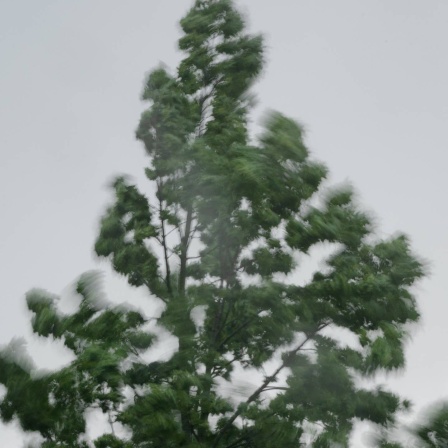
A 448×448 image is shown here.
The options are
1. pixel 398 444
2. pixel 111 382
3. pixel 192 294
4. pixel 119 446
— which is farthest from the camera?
pixel 192 294

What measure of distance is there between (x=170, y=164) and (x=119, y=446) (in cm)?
411

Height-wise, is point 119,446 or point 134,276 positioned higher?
point 134,276

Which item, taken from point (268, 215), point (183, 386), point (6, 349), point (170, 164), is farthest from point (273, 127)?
point (6, 349)

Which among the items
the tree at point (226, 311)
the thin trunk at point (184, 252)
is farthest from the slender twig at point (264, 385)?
the thin trunk at point (184, 252)

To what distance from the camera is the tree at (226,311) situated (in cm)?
672

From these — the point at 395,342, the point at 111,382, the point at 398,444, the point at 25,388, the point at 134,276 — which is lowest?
the point at 25,388

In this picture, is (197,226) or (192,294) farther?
(197,226)

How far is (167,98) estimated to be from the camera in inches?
400

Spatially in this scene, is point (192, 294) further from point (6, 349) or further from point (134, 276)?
point (6, 349)

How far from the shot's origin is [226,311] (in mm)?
9148

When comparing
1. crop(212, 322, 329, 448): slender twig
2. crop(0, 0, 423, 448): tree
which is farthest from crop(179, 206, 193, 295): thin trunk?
crop(212, 322, 329, 448): slender twig

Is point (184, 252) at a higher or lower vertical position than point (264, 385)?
higher

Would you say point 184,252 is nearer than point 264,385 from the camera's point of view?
No

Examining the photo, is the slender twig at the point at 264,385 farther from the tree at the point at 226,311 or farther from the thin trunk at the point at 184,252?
the thin trunk at the point at 184,252
